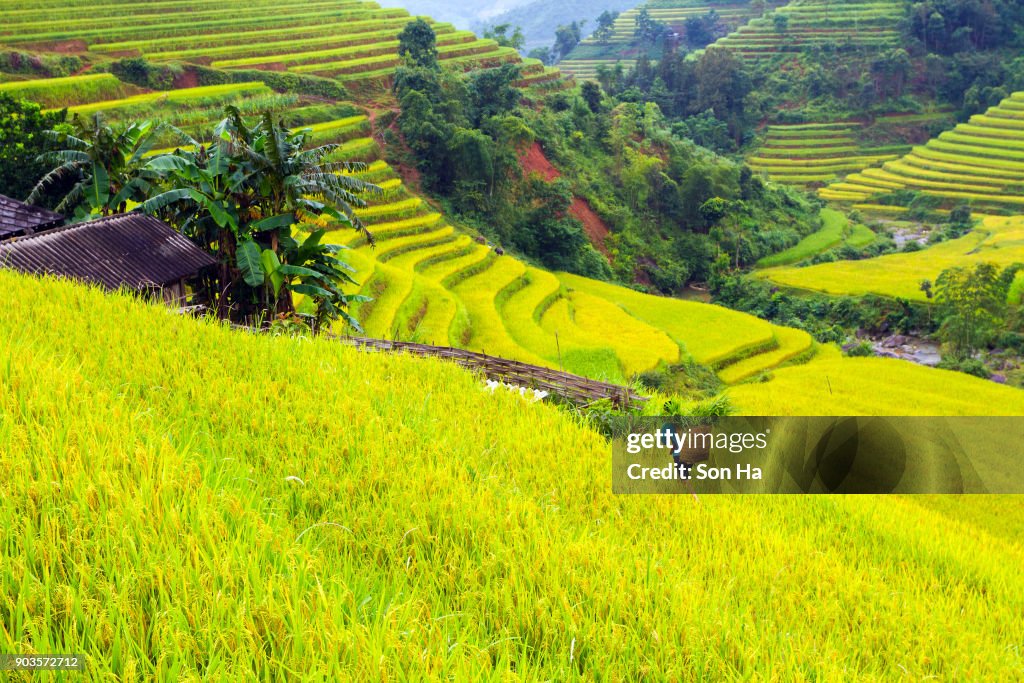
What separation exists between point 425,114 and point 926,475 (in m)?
22.5

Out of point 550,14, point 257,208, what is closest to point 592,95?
point 257,208

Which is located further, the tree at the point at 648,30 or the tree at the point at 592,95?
the tree at the point at 648,30

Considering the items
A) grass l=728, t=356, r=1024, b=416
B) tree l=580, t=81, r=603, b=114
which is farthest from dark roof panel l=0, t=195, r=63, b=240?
tree l=580, t=81, r=603, b=114

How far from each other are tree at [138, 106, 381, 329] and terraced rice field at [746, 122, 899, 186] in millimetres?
40865

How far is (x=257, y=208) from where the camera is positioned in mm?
9391

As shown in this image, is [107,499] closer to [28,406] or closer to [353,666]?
[28,406]

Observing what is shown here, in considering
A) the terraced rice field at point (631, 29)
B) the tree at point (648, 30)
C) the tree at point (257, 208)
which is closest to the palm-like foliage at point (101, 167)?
the tree at point (257, 208)

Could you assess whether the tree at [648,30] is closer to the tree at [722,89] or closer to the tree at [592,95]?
the tree at [722,89]

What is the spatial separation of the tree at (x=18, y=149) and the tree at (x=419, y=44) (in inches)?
826

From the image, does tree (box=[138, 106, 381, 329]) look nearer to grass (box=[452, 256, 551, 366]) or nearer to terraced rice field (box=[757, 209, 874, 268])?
grass (box=[452, 256, 551, 366])

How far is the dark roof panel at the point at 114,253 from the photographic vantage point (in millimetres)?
6922

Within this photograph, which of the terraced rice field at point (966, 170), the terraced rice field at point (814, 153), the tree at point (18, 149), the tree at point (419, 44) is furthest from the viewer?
the terraced rice field at point (814, 153)

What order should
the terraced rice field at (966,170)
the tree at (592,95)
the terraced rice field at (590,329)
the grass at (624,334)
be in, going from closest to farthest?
the terraced rice field at (590,329)
the grass at (624,334)
the tree at (592,95)
the terraced rice field at (966,170)

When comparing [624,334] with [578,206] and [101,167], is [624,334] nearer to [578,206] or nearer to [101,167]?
[101,167]
